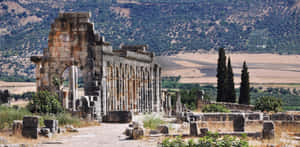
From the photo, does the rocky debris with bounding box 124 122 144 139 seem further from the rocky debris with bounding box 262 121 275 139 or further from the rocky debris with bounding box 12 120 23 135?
the rocky debris with bounding box 262 121 275 139

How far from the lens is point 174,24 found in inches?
6959

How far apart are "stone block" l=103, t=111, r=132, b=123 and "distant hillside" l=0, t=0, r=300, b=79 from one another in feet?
329

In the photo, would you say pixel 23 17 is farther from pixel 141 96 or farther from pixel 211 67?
pixel 141 96

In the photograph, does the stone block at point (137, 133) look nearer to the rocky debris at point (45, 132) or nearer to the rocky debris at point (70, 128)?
the rocky debris at point (45, 132)

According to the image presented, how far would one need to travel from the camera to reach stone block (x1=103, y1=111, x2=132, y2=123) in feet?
114

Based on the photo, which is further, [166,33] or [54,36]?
[166,33]

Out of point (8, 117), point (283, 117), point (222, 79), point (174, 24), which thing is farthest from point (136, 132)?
point (174, 24)

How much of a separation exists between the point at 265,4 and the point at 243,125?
168 m

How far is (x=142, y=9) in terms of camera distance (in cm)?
19738

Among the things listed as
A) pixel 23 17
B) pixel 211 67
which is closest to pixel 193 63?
pixel 211 67

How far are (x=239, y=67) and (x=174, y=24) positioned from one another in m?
24.6

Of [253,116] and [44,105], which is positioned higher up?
[44,105]

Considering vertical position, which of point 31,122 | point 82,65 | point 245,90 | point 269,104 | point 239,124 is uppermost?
point 82,65

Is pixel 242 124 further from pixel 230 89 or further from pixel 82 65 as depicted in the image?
pixel 230 89
